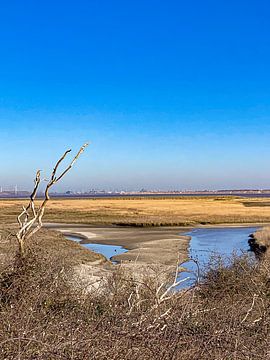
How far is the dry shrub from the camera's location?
4.90 m

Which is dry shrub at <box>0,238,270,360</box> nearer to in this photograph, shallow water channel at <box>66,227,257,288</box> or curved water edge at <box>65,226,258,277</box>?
shallow water channel at <box>66,227,257,288</box>

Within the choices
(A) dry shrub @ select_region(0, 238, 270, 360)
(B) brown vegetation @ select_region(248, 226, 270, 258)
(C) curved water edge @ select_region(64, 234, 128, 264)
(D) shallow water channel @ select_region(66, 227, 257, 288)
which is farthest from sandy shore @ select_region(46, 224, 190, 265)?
(A) dry shrub @ select_region(0, 238, 270, 360)

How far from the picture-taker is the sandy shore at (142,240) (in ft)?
91.2

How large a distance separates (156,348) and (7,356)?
1.49 m

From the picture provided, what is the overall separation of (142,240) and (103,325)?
3215 cm

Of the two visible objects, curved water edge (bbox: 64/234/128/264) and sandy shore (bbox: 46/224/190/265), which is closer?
sandy shore (bbox: 46/224/190/265)

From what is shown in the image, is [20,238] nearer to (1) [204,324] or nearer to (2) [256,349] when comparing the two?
(1) [204,324]

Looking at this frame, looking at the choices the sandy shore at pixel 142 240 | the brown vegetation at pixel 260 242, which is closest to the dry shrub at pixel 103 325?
the sandy shore at pixel 142 240

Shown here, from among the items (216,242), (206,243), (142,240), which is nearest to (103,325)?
(206,243)

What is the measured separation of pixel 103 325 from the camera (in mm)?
5680

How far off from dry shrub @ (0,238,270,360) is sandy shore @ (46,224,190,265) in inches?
591

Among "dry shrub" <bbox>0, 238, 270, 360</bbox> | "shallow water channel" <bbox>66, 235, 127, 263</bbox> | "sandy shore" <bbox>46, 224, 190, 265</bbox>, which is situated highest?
"dry shrub" <bbox>0, 238, 270, 360</bbox>

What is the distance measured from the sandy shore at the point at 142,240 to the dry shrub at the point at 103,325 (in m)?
15.0

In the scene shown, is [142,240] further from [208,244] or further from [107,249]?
[208,244]
